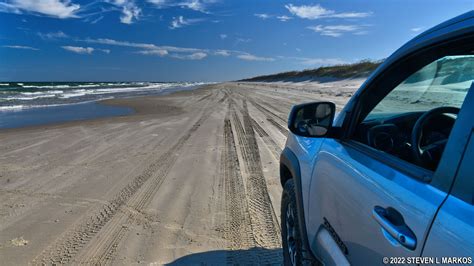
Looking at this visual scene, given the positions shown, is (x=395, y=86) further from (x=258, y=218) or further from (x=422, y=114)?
(x=258, y=218)

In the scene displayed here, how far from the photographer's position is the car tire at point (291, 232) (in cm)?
246

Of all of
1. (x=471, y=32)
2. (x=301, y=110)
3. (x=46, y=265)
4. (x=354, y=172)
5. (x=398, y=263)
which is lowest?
(x=46, y=265)

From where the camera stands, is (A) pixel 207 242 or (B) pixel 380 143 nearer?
(B) pixel 380 143

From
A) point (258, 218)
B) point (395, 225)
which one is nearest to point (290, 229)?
point (258, 218)

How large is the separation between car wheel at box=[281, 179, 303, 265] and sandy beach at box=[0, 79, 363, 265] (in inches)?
13.1

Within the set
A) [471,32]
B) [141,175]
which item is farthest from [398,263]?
[141,175]

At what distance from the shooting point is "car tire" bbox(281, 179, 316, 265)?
Result: 8.06 feet

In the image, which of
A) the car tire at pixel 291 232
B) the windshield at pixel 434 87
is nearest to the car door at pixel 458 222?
the windshield at pixel 434 87

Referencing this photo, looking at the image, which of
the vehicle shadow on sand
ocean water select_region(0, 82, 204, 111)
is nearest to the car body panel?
the vehicle shadow on sand

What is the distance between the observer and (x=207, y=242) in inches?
134

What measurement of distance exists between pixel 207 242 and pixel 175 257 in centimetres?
37

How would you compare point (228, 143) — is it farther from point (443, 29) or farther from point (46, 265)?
point (443, 29)

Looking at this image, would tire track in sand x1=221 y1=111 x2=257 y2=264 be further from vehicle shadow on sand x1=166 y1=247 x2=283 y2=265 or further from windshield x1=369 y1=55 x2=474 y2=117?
windshield x1=369 y1=55 x2=474 y2=117

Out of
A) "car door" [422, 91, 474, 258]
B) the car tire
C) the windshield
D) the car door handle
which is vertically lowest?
the car tire
